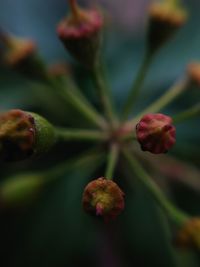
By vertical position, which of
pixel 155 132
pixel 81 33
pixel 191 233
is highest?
pixel 81 33

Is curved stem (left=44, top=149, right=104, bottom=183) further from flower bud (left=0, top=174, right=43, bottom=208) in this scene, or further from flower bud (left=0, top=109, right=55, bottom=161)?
flower bud (left=0, top=109, right=55, bottom=161)

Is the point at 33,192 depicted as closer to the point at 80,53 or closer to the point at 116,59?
the point at 80,53

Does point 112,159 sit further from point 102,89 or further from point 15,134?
point 15,134

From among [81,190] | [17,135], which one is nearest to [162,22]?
[17,135]

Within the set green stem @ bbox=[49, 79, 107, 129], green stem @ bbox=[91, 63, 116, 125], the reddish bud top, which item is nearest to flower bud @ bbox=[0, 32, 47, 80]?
green stem @ bbox=[49, 79, 107, 129]

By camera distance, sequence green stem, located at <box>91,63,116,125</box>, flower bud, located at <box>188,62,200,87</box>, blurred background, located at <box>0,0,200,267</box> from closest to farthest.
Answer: green stem, located at <box>91,63,116,125</box> → flower bud, located at <box>188,62,200,87</box> → blurred background, located at <box>0,0,200,267</box>

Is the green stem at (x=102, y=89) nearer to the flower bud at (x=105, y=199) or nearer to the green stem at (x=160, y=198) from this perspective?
the green stem at (x=160, y=198)

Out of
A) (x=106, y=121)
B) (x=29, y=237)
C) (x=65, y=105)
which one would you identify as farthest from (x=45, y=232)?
(x=106, y=121)
